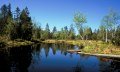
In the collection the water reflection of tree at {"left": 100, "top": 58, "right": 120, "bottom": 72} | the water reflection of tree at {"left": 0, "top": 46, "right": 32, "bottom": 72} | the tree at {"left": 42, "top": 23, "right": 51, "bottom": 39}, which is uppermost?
the tree at {"left": 42, "top": 23, "right": 51, "bottom": 39}

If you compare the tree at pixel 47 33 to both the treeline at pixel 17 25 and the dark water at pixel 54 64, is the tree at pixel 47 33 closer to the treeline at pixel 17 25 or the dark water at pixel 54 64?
the treeline at pixel 17 25

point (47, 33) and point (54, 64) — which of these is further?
point (47, 33)

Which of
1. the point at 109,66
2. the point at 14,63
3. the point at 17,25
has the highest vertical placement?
the point at 17,25

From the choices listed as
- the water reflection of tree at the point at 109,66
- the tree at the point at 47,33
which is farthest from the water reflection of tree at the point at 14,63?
the tree at the point at 47,33

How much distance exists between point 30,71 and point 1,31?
72.8 m

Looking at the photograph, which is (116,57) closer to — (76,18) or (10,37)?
(76,18)

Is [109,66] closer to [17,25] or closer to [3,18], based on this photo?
[17,25]

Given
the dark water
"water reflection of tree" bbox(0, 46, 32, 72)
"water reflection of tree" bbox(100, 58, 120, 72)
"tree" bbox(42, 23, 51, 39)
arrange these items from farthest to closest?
1. "tree" bbox(42, 23, 51, 39)
2. "water reflection of tree" bbox(100, 58, 120, 72)
3. the dark water
4. "water reflection of tree" bbox(0, 46, 32, 72)

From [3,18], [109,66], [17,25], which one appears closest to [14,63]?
[109,66]

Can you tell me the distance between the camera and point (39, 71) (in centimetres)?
2836

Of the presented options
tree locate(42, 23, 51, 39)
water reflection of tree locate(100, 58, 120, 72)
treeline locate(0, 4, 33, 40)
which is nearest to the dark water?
A: water reflection of tree locate(100, 58, 120, 72)

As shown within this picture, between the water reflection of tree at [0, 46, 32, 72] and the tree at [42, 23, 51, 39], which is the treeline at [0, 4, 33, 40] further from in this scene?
the tree at [42, 23, 51, 39]

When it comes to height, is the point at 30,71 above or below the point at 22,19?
below

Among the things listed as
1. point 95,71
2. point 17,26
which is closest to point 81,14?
point 17,26
